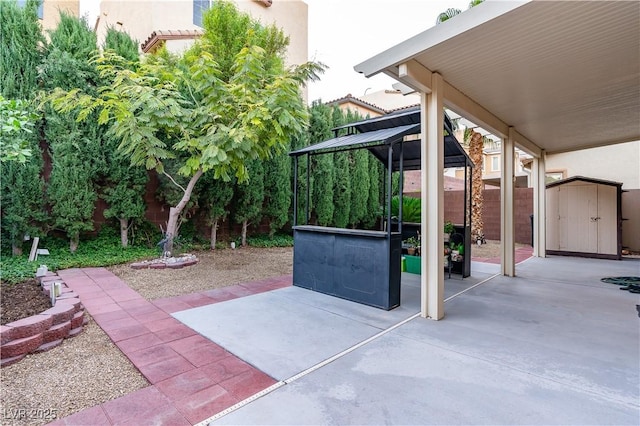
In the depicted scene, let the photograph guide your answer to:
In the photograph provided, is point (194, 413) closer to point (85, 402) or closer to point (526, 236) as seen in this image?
point (85, 402)

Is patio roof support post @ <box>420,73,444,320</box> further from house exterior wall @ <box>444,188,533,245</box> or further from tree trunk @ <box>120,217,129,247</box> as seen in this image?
house exterior wall @ <box>444,188,533,245</box>

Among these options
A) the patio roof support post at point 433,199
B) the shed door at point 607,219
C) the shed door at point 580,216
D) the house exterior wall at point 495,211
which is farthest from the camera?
the house exterior wall at point 495,211

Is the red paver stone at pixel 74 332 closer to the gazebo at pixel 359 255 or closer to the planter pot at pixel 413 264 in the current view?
the gazebo at pixel 359 255

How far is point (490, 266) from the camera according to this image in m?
6.93

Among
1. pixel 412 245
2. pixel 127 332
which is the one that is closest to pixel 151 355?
pixel 127 332

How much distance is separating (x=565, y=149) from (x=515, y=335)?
7398 millimetres

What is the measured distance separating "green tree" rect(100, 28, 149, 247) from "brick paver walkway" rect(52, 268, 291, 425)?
2.62m

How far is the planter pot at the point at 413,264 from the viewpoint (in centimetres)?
602

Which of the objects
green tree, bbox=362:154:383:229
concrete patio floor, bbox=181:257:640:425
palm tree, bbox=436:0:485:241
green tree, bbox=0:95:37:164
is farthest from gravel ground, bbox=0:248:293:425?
palm tree, bbox=436:0:485:241

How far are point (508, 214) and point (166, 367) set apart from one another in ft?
19.4

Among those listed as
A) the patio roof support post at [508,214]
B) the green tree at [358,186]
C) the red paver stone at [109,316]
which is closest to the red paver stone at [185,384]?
the red paver stone at [109,316]

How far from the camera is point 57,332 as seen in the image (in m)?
2.85

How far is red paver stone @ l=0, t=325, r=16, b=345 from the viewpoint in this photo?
2.51m

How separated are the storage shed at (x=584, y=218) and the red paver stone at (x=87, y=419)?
10.3 meters
